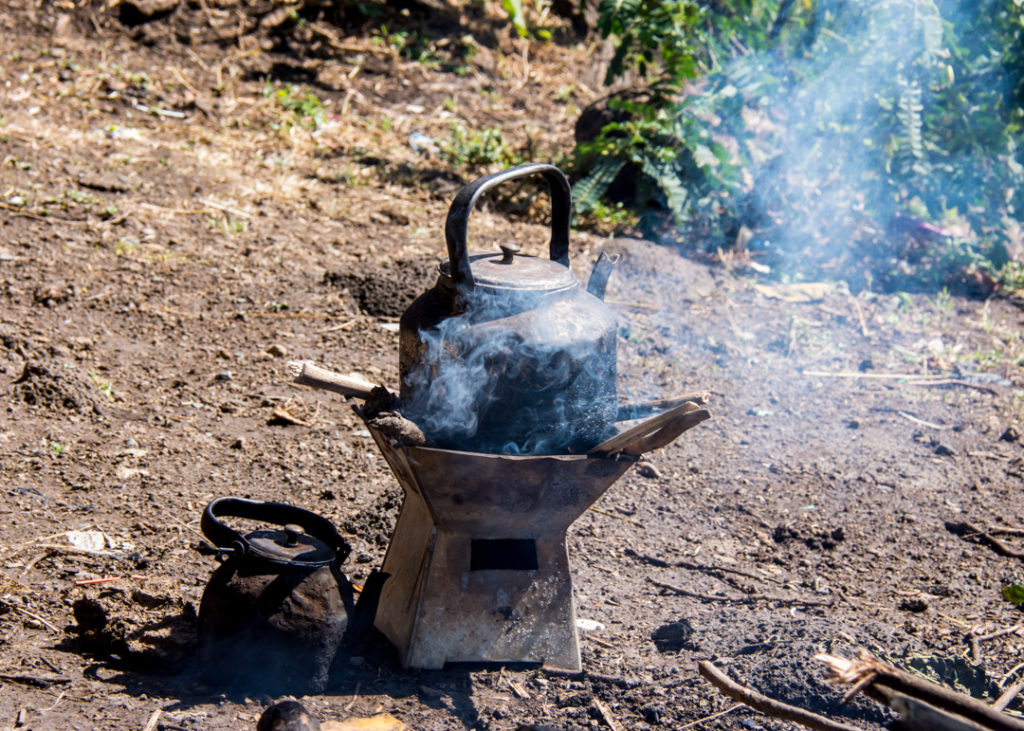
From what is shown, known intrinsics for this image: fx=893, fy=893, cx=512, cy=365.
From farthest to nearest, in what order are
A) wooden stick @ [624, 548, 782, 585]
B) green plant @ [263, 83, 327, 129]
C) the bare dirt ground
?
green plant @ [263, 83, 327, 129] → wooden stick @ [624, 548, 782, 585] → the bare dirt ground

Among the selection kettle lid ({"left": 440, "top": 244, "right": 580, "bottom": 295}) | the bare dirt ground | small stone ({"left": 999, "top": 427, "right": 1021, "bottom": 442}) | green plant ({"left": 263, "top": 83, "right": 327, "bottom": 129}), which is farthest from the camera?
green plant ({"left": 263, "top": 83, "right": 327, "bottom": 129})

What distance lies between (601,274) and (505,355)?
62 cm

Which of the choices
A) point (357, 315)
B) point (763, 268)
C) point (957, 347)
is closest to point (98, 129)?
point (357, 315)

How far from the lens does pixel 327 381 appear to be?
9.73ft

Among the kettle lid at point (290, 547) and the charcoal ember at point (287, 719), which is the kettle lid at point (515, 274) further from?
the charcoal ember at point (287, 719)

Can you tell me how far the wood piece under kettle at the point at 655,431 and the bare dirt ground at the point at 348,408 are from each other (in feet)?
2.97

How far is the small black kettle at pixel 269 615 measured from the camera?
2.89 meters

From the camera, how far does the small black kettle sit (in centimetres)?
289

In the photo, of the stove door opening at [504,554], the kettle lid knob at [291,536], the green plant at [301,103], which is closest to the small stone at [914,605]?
the stove door opening at [504,554]

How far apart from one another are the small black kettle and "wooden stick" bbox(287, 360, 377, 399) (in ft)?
1.67

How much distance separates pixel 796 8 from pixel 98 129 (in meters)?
5.85

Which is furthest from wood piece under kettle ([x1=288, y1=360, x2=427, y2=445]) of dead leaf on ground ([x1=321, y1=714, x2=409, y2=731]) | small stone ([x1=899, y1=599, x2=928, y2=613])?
small stone ([x1=899, y1=599, x2=928, y2=613])

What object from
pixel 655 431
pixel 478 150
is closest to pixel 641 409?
pixel 655 431

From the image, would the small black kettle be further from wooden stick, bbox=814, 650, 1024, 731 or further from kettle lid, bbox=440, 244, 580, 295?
wooden stick, bbox=814, 650, 1024, 731
